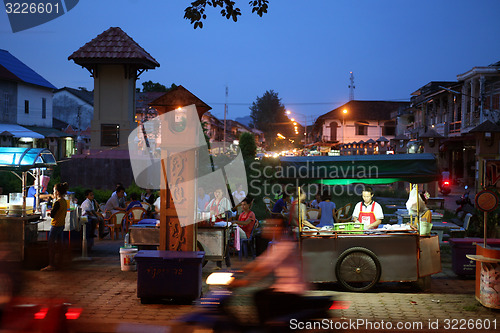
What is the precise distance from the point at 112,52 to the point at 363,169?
1738cm

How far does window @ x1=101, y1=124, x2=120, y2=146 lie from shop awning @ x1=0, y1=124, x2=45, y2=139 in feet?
43.3

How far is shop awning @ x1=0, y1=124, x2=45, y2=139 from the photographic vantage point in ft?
114

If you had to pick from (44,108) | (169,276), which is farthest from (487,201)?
(44,108)

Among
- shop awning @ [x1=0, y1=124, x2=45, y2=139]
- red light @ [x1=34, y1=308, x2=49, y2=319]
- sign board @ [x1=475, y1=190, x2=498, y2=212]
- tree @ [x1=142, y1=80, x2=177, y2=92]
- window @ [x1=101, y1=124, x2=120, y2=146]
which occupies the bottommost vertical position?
red light @ [x1=34, y1=308, x2=49, y2=319]

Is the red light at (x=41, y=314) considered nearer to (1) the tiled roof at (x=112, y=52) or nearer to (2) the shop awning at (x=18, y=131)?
(1) the tiled roof at (x=112, y=52)

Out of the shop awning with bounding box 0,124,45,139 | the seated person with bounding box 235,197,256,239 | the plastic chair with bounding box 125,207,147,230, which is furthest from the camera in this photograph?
the shop awning with bounding box 0,124,45,139

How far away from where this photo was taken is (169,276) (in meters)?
8.05

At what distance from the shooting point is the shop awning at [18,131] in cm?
3470

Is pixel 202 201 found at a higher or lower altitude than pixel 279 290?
higher

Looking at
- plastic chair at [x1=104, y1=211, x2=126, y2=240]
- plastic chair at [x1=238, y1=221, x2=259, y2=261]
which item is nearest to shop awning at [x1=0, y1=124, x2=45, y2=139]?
plastic chair at [x1=104, y1=211, x2=126, y2=240]

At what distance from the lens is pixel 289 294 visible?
511cm

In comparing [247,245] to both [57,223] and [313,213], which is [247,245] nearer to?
[313,213]

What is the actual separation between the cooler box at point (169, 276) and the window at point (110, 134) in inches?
671

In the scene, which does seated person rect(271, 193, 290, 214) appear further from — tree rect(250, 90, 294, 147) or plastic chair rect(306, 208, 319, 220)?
tree rect(250, 90, 294, 147)
